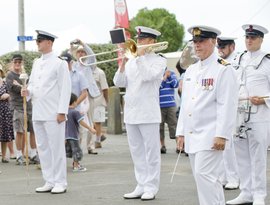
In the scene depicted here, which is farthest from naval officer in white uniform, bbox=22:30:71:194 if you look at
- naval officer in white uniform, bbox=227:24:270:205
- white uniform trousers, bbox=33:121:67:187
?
naval officer in white uniform, bbox=227:24:270:205

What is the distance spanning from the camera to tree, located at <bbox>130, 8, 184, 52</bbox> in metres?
67.9

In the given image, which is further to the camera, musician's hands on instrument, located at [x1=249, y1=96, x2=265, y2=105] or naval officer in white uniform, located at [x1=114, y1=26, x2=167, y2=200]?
naval officer in white uniform, located at [x1=114, y1=26, x2=167, y2=200]

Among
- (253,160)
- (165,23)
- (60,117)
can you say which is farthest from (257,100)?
(165,23)

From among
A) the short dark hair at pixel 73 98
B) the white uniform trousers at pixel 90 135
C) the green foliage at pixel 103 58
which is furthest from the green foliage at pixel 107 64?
the short dark hair at pixel 73 98

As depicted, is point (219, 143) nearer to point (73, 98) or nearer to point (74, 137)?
point (74, 137)

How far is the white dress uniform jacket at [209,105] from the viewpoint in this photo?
6785 mm

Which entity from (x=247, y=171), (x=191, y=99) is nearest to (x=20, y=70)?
(x=247, y=171)

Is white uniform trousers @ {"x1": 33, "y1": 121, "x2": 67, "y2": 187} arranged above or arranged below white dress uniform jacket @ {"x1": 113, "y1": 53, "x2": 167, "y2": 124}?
below

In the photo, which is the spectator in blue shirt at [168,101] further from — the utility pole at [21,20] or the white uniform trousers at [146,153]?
the utility pole at [21,20]

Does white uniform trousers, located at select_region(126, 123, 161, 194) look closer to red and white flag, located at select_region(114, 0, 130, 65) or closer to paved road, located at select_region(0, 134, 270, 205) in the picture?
paved road, located at select_region(0, 134, 270, 205)

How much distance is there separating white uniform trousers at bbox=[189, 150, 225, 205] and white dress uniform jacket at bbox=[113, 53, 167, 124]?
248cm

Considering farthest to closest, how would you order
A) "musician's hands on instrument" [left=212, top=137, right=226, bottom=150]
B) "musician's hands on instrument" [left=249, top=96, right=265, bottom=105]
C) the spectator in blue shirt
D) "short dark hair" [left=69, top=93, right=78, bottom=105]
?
1. the spectator in blue shirt
2. "short dark hair" [left=69, top=93, right=78, bottom=105]
3. "musician's hands on instrument" [left=249, top=96, right=265, bottom=105]
4. "musician's hands on instrument" [left=212, top=137, right=226, bottom=150]

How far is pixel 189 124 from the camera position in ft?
23.2

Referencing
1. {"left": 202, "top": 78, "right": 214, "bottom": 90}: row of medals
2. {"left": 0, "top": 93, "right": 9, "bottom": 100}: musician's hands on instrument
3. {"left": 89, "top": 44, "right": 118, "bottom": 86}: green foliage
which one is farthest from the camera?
{"left": 89, "top": 44, "right": 118, "bottom": 86}: green foliage
